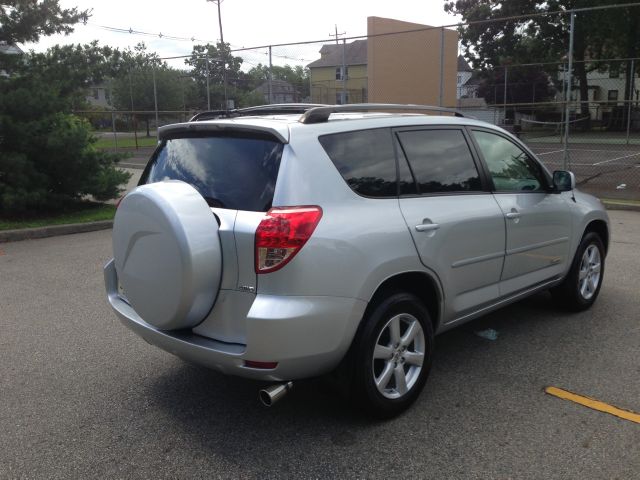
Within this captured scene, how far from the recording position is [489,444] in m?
3.14

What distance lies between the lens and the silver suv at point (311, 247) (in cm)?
294

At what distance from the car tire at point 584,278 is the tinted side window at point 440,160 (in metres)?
1.63

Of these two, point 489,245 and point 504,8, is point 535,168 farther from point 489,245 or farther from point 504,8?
point 504,8

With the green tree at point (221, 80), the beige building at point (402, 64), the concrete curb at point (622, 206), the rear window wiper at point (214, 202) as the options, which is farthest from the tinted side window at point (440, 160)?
the green tree at point (221, 80)

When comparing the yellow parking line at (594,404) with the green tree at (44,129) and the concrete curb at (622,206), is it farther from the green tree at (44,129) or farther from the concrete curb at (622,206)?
the green tree at (44,129)

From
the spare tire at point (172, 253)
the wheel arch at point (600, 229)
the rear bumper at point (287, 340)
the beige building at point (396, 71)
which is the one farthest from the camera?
the beige building at point (396, 71)

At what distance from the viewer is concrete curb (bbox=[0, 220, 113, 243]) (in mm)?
9195

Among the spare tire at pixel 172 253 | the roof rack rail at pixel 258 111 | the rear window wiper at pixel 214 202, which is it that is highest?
the roof rack rail at pixel 258 111

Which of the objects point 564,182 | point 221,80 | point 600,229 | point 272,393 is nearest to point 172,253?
point 272,393

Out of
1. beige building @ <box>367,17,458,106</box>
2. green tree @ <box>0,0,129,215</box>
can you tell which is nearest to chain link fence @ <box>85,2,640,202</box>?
beige building @ <box>367,17,458,106</box>

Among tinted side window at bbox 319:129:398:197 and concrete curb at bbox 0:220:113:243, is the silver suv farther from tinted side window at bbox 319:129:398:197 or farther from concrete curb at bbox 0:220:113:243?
concrete curb at bbox 0:220:113:243

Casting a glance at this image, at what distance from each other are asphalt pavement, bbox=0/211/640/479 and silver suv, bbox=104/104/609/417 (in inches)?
13.7

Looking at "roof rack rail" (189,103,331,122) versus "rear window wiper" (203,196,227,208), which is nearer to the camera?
"rear window wiper" (203,196,227,208)

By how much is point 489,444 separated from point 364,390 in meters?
0.73
